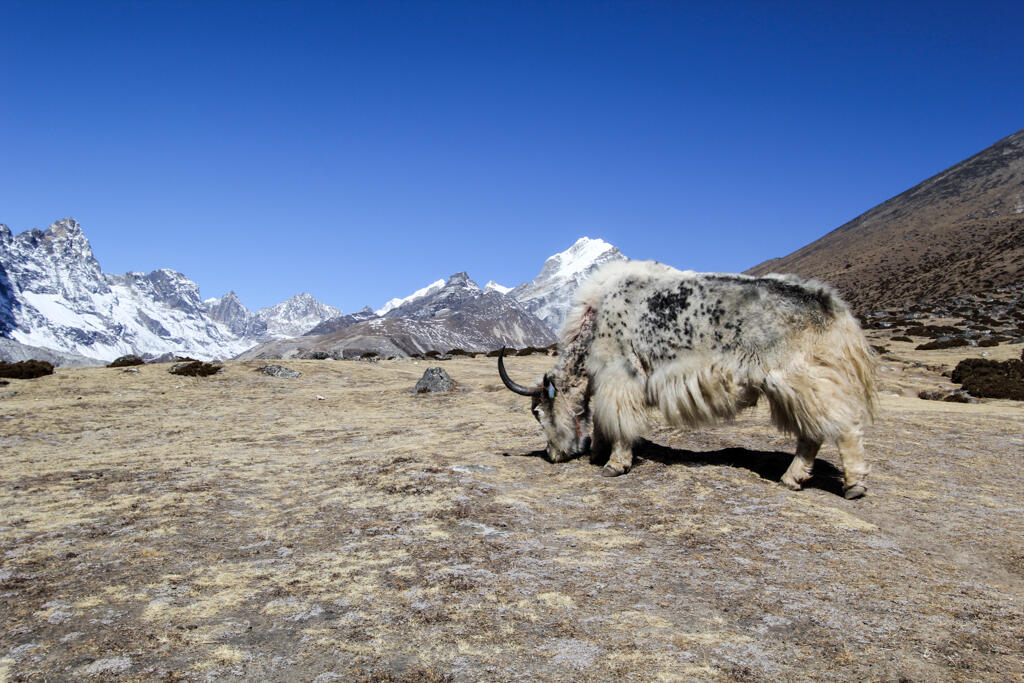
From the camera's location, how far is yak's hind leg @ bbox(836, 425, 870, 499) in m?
5.66

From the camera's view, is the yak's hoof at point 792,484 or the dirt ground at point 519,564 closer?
the dirt ground at point 519,564

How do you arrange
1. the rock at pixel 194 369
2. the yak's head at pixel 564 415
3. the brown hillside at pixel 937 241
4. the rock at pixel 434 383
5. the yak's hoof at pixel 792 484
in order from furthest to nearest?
the brown hillside at pixel 937 241 < the rock at pixel 194 369 < the rock at pixel 434 383 < the yak's head at pixel 564 415 < the yak's hoof at pixel 792 484

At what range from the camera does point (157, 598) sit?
377 centimetres

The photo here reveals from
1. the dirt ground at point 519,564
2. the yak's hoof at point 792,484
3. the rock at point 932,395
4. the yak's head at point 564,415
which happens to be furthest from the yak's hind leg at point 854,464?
the rock at point 932,395

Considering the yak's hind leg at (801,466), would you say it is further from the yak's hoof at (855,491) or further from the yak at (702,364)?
the yak's hoof at (855,491)

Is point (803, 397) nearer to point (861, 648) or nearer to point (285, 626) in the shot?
point (861, 648)

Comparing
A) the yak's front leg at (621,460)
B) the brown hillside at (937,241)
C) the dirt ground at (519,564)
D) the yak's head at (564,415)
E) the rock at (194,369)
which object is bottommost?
the dirt ground at (519,564)

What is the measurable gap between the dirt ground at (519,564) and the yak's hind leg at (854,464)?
0.12 m

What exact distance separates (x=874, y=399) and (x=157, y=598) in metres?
6.46

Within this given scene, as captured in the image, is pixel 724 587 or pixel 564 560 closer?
pixel 724 587

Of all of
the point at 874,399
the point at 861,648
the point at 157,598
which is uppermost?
the point at 874,399

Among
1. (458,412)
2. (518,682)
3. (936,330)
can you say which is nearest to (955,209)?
(936,330)

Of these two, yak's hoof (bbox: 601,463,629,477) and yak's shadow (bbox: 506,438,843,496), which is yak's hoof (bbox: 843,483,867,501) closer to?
yak's shadow (bbox: 506,438,843,496)

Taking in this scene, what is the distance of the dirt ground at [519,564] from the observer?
9.92 ft
